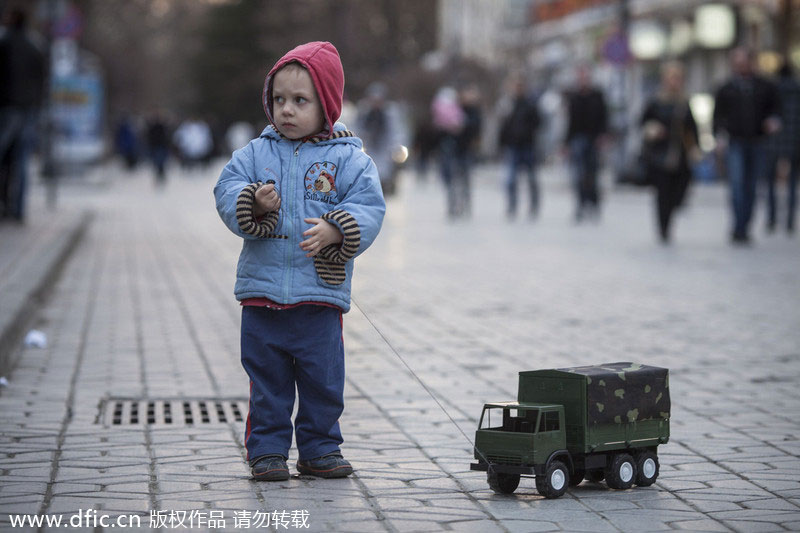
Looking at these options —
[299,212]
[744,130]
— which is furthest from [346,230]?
[744,130]

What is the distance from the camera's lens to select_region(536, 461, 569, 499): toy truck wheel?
4.35 meters

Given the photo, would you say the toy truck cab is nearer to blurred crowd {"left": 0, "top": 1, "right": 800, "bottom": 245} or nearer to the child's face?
the child's face

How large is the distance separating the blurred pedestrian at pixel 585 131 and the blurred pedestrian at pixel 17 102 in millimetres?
7810

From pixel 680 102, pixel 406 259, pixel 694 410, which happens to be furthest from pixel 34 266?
pixel 680 102

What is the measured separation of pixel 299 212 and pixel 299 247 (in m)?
0.12

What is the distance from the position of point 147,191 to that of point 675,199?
738 inches

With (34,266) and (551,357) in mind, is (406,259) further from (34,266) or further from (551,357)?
(551,357)

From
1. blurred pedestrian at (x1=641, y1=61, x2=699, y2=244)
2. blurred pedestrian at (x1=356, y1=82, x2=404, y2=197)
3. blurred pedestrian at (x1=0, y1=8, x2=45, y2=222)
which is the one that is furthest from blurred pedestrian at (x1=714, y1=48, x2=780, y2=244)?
blurred pedestrian at (x1=0, y1=8, x2=45, y2=222)

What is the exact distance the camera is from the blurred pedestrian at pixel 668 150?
16016 mm

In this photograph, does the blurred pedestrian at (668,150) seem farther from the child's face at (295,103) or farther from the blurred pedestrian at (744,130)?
the child's face at (295,103)

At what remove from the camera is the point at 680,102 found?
53.8ft

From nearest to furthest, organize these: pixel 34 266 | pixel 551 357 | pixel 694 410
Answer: pixel 694 410 < pixel 551 357 < pixel 34 266

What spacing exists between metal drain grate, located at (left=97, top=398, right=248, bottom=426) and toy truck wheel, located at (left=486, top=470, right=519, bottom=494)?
1674mm

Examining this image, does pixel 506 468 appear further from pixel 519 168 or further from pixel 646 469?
pixel 519 168
